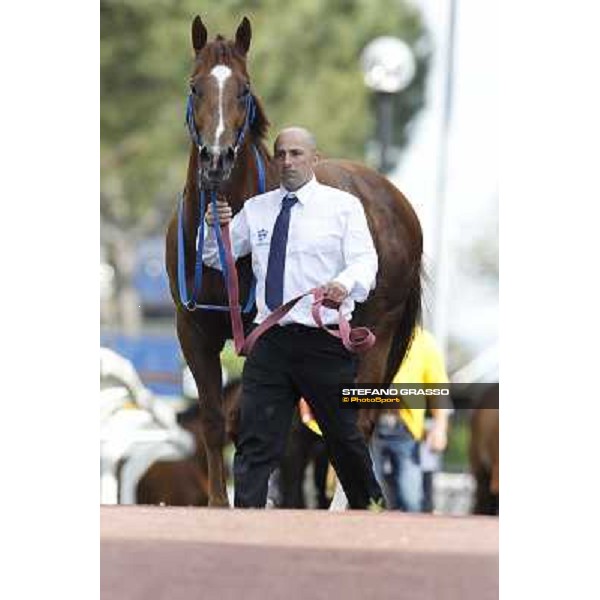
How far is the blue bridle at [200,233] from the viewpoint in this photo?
777cm

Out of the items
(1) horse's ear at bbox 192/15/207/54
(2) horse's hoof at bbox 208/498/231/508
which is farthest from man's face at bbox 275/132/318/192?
(2) horse's hoof at bbox 208/498/231/508

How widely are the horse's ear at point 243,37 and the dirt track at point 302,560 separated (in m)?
1.96

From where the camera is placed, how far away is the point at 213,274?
7.97m

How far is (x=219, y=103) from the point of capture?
771 centimetres

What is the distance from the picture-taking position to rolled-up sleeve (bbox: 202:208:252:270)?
7.89m

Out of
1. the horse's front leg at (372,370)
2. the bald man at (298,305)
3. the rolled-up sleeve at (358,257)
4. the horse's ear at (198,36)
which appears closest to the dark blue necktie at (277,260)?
the bald man at (298,305)

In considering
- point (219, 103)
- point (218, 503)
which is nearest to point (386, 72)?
point (219, 103)

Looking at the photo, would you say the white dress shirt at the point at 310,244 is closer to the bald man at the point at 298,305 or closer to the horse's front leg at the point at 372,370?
the bald man at the point at 298,305

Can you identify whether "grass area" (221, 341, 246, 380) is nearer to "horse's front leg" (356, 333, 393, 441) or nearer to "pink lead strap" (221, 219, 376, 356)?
"pink lead strap" (221, 219, 376, 356)

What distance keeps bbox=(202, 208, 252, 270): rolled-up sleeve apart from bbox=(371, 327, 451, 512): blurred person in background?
85 centimetres

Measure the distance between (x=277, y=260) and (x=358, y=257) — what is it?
13.5 inches
